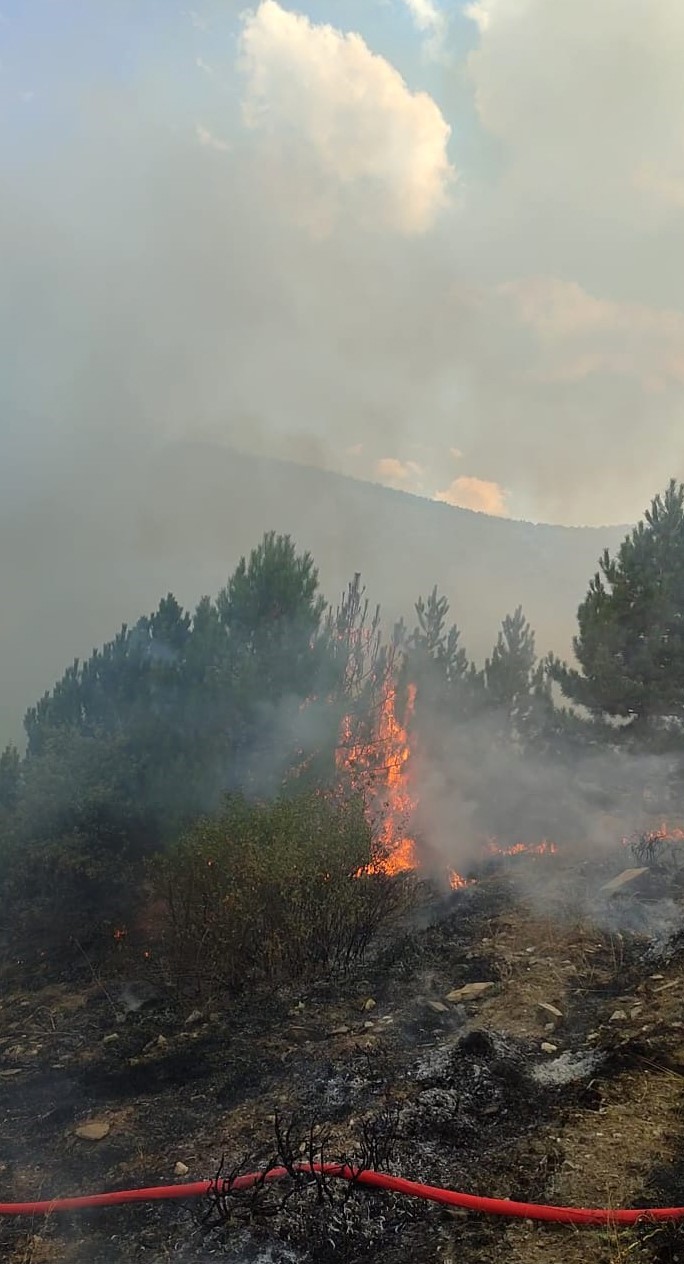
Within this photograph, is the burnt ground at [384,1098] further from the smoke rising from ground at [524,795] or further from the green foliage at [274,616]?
the smoke rising from ground at [524,795]

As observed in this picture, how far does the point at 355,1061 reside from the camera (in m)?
5.28

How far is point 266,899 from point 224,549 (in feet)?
253

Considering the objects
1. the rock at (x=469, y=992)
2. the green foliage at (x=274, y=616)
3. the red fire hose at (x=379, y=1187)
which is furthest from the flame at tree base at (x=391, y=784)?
the red fire hose at (x=379, y=1187)

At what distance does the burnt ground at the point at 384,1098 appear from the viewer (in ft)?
11.0

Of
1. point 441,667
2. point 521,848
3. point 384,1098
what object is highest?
point 441,667

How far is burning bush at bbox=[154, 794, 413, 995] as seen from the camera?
7.16 meters

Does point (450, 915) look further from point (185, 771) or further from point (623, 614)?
point (623, 614)

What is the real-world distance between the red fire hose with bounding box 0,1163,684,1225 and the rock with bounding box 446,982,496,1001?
2.92 m

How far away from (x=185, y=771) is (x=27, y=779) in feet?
8.75

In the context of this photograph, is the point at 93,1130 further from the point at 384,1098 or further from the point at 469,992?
the point at 469,992

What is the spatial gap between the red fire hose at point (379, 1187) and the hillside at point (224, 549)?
38999 mm

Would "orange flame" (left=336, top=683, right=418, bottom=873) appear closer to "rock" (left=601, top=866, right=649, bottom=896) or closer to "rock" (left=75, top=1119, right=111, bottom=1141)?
"rock" (left=601, top=866, right=649, bottom=896)

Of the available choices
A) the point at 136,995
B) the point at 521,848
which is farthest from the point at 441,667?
the point at 136,995

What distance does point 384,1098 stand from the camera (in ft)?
15.3
